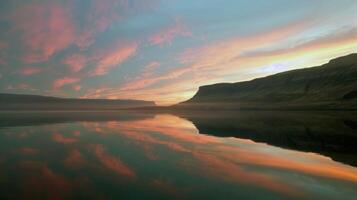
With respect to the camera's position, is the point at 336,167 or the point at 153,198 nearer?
the point at 153,198

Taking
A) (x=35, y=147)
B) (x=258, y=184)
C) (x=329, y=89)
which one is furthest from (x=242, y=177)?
(x=329, y=89)

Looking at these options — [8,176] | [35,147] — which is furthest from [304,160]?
[35,147]

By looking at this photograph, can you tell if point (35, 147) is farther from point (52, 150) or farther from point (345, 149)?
point (345, 149)

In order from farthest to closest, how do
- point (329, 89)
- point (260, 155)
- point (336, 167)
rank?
point (329, 89), point (260, 155), point (336, 167)

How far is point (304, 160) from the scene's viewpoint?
2127 cm

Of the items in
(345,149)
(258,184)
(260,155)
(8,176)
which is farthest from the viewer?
(345,149)

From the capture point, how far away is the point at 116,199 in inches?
465

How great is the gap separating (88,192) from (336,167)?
615 inches

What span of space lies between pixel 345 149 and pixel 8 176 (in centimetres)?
2686

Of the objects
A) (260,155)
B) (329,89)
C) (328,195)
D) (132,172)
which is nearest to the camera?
(328,195)

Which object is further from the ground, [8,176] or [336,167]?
[8,176]

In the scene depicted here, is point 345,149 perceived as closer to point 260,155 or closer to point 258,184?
point 260,155

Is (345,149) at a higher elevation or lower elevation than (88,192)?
lower

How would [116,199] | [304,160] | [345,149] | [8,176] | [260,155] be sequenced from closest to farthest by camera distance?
1. [116,199]
2. [8,176]
3. [304,160]
4. [260,155]
5. [345,149]
